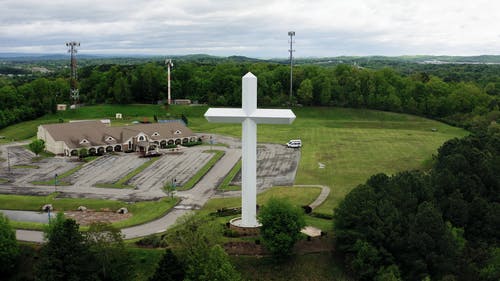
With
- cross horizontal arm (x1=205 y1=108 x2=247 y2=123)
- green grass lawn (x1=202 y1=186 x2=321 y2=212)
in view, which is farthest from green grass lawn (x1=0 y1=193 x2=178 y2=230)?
cross horizontal arm (x1=205 y1=108 x2=247 y2=123)

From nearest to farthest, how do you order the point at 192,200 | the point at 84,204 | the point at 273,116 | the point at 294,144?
the point at 273,116 < the point at 84,204 < the point at 192,200 < the point at 294,144

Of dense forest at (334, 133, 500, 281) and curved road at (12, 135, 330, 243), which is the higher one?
dense forest at (334, 133, 500, 281)

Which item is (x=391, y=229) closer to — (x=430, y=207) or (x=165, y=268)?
(x=430, y=207)

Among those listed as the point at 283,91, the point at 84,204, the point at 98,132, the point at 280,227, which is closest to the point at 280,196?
the point at 280,227

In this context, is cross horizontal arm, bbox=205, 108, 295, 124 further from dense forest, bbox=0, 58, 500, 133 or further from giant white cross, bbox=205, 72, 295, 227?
dense forest, bbox=0, 58, 500, 133

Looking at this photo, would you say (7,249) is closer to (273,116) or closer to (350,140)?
(273,116)

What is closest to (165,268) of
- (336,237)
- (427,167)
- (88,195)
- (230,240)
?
(230,240)

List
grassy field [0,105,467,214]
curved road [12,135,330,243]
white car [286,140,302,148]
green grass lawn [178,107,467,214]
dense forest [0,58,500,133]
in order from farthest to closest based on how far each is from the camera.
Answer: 1. dense forest [0,58,500,133]
2. white car [286,140,302,148]
3. grassy field [0,105,467,214]
4. green grass lawn [178,107,467,214]
5. curved road [12,135,330,243]

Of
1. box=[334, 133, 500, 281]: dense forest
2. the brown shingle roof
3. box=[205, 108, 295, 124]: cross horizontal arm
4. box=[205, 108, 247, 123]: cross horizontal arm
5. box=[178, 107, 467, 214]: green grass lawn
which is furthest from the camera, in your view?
the brown shingle roof
